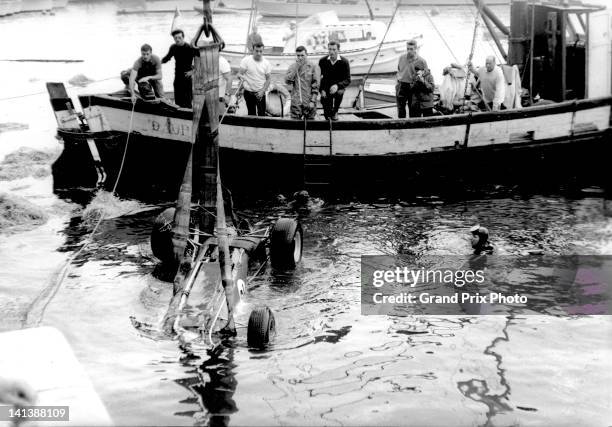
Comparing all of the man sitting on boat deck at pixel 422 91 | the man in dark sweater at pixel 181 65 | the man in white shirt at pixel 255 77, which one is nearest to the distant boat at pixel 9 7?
the man in dark sweater at pixel 181 65

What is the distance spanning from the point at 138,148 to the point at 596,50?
10.9m

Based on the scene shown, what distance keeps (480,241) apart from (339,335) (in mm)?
3650

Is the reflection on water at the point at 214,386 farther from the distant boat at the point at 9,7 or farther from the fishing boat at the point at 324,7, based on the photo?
the distant boat at the point at 9,7

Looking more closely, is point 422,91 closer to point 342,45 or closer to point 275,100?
point 275,100

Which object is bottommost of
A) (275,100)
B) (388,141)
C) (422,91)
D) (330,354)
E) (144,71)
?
(330,354)

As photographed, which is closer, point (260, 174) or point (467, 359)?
point (467, 359)

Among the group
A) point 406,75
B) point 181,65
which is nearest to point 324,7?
point 406,75

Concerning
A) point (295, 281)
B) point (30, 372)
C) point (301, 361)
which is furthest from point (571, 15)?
point (30, 372)

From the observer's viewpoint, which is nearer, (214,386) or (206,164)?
(214,386)

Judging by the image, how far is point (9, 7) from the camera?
7181 centimetres

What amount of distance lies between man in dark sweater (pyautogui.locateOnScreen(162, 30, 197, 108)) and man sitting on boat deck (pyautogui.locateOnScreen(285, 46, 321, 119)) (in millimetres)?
2182

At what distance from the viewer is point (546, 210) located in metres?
14.7

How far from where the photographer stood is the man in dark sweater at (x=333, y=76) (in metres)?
15.5

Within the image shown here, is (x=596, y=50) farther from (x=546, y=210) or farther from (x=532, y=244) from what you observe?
(x=532, y=244)
